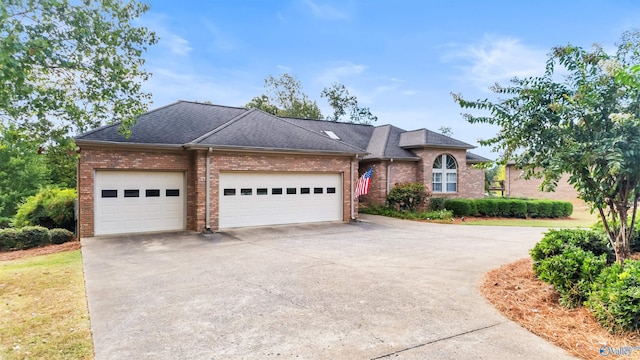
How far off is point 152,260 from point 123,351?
4.75 m

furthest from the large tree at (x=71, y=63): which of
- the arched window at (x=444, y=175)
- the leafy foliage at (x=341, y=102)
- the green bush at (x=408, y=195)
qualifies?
the leafy foliage at (x=341, y=102)

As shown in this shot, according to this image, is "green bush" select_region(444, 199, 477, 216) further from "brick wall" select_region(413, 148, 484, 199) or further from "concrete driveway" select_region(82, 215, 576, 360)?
"concrete driveway" select_region(82, 215, 576, 360)

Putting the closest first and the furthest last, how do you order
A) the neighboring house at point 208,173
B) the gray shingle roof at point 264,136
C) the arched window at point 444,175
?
the neighboring house at point 208,173
the gray shingle roof at point 264,136
the arched window at point 444,175

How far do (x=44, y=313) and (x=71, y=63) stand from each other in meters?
4.45

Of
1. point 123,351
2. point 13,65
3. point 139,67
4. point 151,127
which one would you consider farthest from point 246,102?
point 123,351

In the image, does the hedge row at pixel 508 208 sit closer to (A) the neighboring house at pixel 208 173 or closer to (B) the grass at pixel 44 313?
(A) the neighboring house at pixel 208 173

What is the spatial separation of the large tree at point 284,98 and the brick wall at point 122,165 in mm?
22816

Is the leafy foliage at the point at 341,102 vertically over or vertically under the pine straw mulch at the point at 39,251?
over

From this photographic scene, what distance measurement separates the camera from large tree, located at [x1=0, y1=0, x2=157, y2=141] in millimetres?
5688

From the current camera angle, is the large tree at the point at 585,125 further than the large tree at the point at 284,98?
No

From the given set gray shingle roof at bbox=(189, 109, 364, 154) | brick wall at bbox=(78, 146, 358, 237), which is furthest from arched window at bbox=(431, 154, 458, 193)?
brick wall at bbox=(78, 146, 358, 237)

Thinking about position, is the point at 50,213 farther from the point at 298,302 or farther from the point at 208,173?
the point at 298,302

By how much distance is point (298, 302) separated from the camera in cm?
520

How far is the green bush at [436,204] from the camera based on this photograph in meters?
18.5
